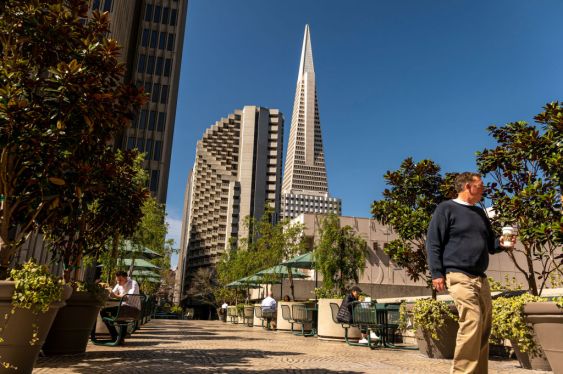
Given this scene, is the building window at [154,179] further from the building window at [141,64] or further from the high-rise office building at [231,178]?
the high-rise office building at [231,178]

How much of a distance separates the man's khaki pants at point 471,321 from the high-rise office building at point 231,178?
4558 inches

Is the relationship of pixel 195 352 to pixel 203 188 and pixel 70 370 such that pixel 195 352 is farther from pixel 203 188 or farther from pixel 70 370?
pixel 203 188

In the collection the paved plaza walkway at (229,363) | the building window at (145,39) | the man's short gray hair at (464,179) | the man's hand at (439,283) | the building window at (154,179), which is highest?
the building window at (145,39)

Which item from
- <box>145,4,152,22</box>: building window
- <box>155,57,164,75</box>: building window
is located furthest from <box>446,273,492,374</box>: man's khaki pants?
<box>145,4,152,22</box>: building window

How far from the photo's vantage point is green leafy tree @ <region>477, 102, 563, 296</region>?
6.44 m

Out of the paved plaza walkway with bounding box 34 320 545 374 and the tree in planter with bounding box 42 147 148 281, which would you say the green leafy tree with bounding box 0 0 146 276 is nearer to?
→ the tree in planter with bounding box 42 147 148 281

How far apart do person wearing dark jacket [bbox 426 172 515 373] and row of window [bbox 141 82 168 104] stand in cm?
6694

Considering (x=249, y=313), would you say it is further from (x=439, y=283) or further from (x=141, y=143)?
(x=141, y=143)

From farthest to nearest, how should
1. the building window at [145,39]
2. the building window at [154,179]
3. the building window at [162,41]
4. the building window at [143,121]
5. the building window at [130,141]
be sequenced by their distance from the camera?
the building window at [162,41], the building window at [145,39], the building window at [143,121], the building window at [130,141], the building window at [154,179]

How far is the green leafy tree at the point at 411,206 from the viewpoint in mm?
10773

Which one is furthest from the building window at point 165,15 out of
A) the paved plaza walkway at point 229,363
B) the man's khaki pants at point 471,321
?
the man's khaki pants at point 471,321

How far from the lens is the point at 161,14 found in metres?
72.0

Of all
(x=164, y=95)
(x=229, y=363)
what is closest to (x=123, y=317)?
(x=229, y=363)

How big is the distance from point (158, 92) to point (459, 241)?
68249mm
